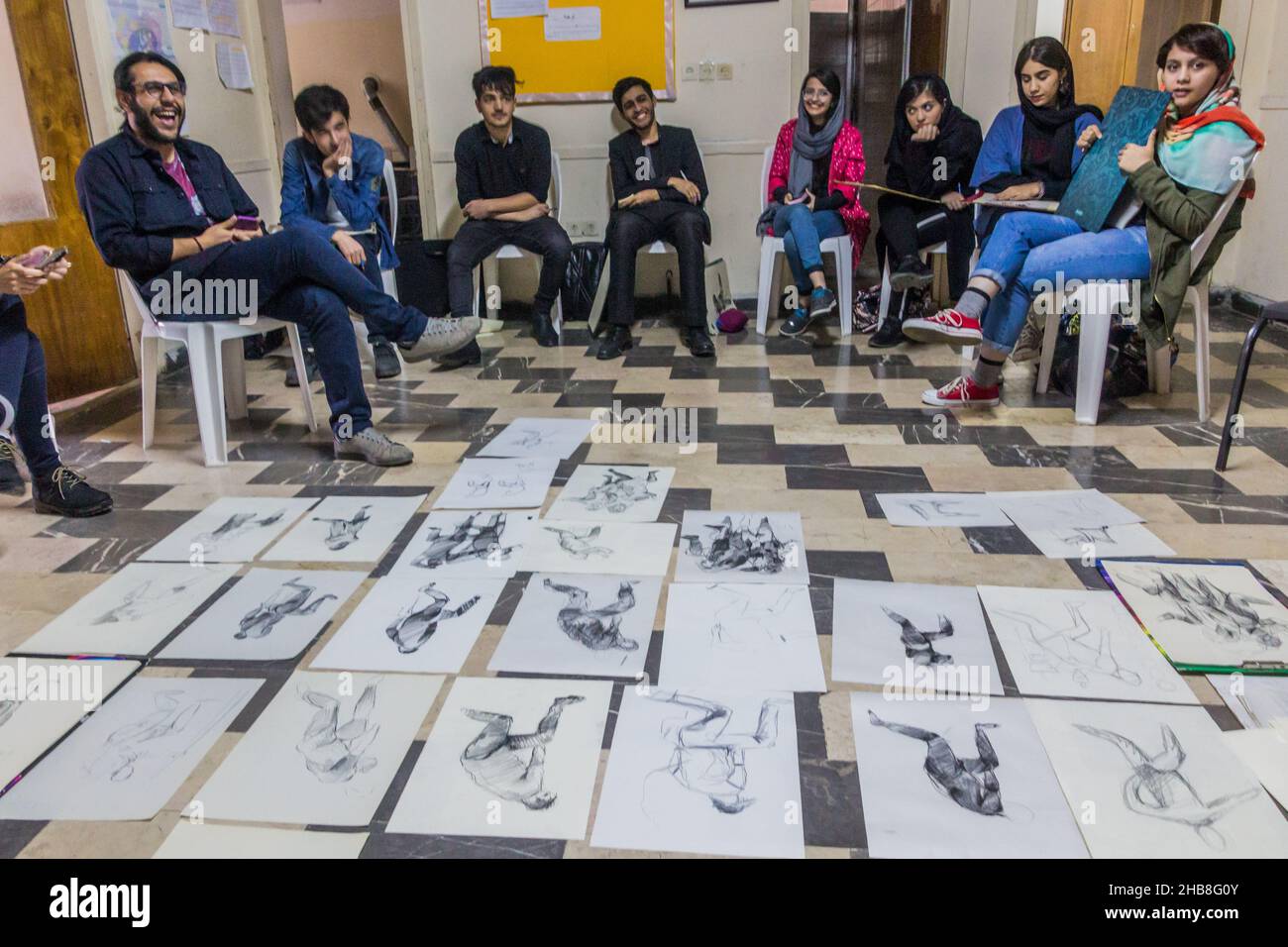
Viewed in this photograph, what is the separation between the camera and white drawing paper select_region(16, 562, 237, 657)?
1.74m

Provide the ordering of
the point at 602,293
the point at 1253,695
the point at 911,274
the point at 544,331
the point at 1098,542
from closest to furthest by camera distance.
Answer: the point at 1253,695
the point at 1098,542
the point at 911,274
the point at 544,331
the point at 602,293

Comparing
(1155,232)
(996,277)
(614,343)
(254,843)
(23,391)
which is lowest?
(254,843)

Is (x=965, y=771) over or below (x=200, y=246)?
below

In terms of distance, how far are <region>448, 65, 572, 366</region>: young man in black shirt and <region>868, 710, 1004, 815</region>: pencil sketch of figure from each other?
3.02 metres

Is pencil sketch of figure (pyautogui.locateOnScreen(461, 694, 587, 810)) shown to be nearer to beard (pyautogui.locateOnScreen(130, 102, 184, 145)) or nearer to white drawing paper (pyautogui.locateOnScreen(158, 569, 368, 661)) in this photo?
white drawing paper (pyautogui.locateOnScreen(158, 569, 368, 661))

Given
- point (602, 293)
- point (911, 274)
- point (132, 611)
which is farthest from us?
point (602, 293)

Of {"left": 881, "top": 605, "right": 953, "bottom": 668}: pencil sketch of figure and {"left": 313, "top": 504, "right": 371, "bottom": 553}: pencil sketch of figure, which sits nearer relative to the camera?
{"left": 881, "top": 605, "right": 953, "bottom": 668}: pencil sketch of figure

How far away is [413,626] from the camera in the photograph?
5.80 ft

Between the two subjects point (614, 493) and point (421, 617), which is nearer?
point (421, 617)

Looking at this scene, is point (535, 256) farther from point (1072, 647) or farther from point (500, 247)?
point (1072, 647)

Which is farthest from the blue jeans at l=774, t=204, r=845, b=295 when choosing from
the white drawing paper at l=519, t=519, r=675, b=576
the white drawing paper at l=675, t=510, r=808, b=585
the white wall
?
the white drawing paper at l=519, t=519, r=675, b=576

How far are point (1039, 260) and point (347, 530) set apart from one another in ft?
6.97

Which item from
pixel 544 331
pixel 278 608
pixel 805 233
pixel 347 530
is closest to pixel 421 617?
pixel 278 608

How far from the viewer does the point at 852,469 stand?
253 cm
